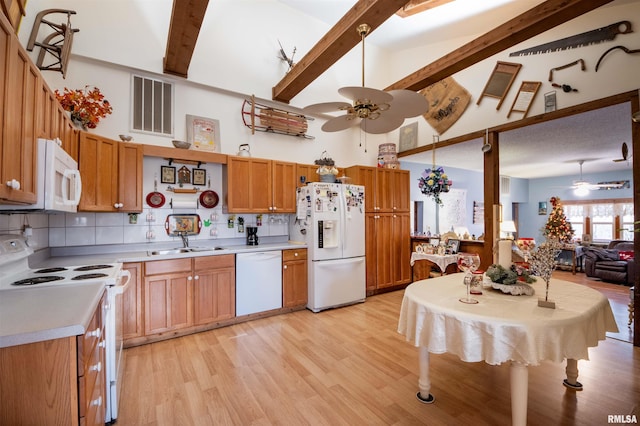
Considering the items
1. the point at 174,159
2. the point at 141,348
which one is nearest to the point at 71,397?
the point at 141,348

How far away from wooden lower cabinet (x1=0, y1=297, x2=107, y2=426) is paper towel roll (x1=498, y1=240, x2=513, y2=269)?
7.76ft

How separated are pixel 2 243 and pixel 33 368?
1367 mm

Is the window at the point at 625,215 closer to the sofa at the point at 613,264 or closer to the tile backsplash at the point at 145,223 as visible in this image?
the sofa at the point at 613,264

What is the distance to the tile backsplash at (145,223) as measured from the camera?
101 inches

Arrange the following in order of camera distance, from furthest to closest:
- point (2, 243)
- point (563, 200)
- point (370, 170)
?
point (563, 200), point (370, 170), point (2, 243)

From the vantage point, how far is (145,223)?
321 cm

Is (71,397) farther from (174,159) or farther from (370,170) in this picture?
(370,170)

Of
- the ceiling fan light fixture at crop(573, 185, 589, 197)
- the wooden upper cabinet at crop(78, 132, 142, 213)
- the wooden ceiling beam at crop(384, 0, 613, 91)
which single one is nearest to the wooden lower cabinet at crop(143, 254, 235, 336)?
the wooden upper cabinet at crop(78, 132, 142, 213)

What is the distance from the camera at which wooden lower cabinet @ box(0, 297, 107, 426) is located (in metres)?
0.89

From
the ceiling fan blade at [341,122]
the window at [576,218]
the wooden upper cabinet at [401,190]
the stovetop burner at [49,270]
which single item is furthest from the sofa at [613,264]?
the stovetop burner at [49,270]

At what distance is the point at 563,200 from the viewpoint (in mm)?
8445

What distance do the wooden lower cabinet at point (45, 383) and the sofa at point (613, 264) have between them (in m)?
7.76

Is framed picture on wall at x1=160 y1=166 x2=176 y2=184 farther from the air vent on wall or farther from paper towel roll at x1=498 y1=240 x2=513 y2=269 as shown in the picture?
the air vent on wall

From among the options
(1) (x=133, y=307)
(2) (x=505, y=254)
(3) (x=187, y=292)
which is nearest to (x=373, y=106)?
(2) (x=505, y=254)
